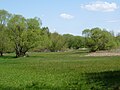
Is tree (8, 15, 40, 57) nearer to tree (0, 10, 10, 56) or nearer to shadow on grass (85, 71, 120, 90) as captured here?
tree (0, 10, 10, 56)

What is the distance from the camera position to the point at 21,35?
8375 centimetres

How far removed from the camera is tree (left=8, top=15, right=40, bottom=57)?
8419 cm

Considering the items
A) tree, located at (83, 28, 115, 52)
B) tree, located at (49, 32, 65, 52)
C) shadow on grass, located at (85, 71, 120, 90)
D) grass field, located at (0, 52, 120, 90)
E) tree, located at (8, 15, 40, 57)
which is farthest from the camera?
tree, located at (49, 32, 65, 52)

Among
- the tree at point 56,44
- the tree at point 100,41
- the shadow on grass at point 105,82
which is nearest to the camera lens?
the shadow on grass at point 105,82

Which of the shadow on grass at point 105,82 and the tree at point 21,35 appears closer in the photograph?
the shadow on grass at point 105,82

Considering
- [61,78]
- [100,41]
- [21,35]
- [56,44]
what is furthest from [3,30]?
[56,44]

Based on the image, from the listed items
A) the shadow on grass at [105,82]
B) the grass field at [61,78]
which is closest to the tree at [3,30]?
the grass field at [61,78]

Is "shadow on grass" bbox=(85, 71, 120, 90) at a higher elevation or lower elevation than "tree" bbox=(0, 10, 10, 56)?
lower

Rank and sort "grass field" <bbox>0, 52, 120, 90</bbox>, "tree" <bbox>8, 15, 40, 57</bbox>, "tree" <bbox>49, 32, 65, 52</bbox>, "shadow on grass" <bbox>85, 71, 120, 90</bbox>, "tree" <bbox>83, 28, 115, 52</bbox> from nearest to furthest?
"shadow on grass" <bbox>85, 71, 120, 90</bbox>, "grass field" <bbox>0, 52, 120, 90</bbox>, "tree" <bbox>8, 15, 40, 57</bbox>, "tree" <bbox>83, 28, 115, 52</bbox>, "tree" <bbox>49, 32, 65, 52</bbox>

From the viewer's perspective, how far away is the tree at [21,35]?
276ft

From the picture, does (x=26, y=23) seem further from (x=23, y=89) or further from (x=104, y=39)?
(x=23, y=89)

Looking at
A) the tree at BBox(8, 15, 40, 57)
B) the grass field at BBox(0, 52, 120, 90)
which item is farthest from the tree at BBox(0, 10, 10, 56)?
the grass field at BBox(0, 52, 120, 90)

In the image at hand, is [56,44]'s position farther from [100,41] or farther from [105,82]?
[105,82]

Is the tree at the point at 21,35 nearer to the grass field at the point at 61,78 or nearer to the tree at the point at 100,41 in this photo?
the grass field at the point at 61,78
